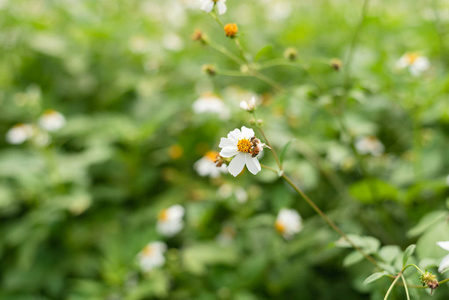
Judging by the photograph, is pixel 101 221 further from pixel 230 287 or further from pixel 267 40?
pixel 267 40

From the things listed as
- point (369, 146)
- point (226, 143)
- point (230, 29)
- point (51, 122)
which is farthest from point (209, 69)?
point (51, 122)

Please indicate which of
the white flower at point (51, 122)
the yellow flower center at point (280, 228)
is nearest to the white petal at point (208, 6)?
the yellow flower center at point (280, 228)

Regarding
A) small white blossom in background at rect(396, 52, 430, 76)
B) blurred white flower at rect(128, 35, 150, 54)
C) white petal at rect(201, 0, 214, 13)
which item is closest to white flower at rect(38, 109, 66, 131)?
Answer: blurred white flower at rect(128, 35, 150, 54)

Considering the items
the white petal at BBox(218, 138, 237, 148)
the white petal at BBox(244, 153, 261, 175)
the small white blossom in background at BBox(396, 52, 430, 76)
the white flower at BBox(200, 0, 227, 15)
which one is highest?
the small white blossom in background at BBox(396, 52, 430, 76)

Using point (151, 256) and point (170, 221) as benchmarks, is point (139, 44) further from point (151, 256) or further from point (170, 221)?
point (151, 256)

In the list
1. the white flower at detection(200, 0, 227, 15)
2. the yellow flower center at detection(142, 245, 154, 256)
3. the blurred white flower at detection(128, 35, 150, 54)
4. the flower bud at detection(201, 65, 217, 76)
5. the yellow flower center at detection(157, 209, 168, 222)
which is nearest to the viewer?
the white flower at detection(200, 0, 227, 15)

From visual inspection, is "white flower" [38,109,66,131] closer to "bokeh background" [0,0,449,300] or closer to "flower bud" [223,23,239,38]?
"bokeh background" [0,0,449,300]
